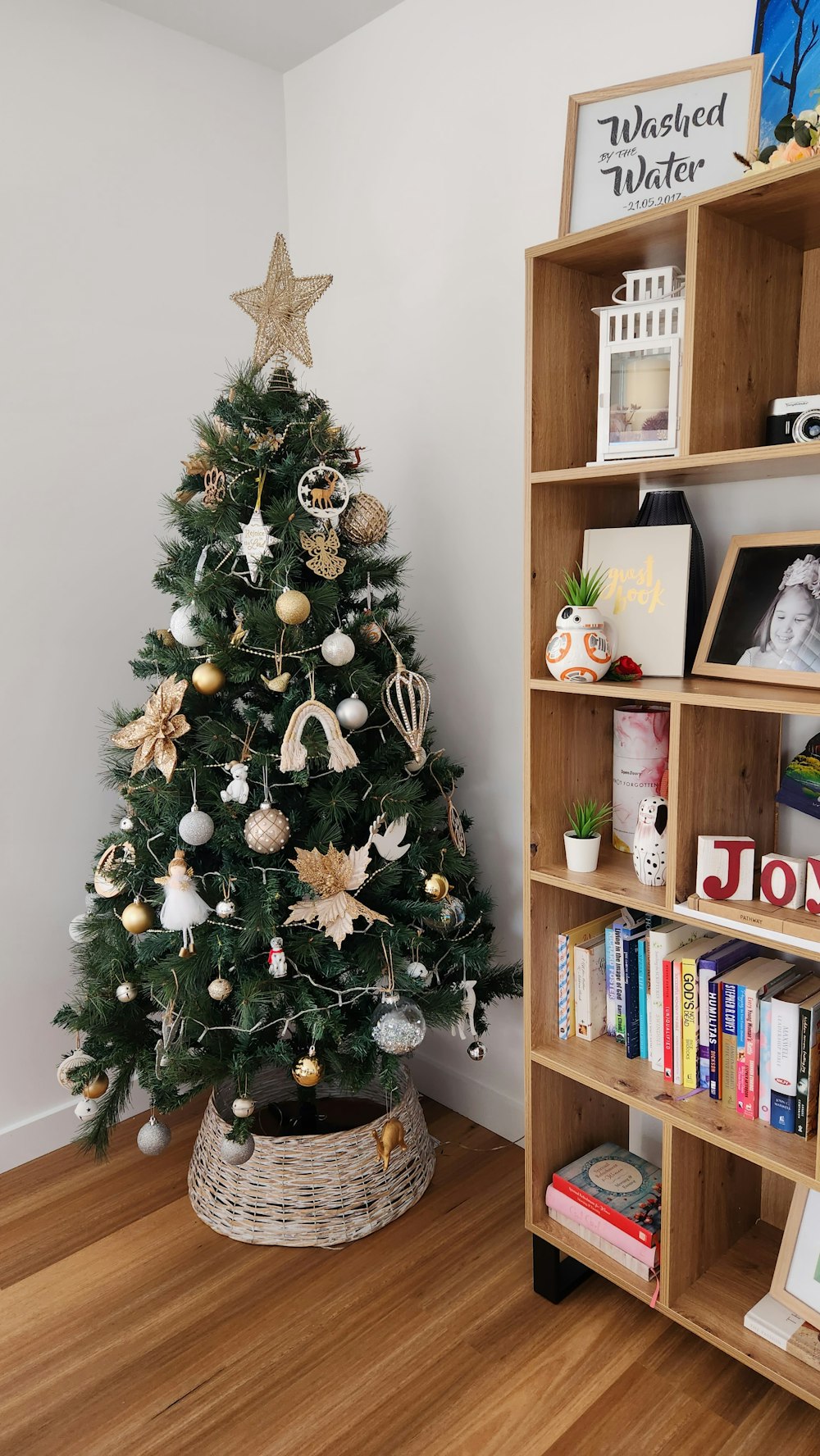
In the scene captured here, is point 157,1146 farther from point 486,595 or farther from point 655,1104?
point 486,595

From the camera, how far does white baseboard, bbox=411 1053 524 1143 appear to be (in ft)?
7.19

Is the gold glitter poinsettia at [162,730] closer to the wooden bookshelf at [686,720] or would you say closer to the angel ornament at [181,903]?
the angel ornament at [181,903]

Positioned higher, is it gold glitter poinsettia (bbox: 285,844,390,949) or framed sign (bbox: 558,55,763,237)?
framed sign (bbox: 558,55,763,237)

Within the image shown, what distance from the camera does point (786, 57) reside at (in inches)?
55.2

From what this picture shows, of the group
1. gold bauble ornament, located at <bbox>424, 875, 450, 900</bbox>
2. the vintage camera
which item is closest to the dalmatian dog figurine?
gold bauble ornament, located at <bbox>424, 875, 450, 900</bbox>

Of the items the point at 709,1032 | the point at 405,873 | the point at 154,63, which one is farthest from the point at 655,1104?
the point at 154,63

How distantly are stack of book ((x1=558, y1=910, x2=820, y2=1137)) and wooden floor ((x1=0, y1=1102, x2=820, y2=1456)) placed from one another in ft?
1.55

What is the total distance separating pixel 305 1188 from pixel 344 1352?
11.5 inches

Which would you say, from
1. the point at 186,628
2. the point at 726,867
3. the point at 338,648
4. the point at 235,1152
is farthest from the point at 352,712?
the point at 235,1152

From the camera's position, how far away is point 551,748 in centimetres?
165

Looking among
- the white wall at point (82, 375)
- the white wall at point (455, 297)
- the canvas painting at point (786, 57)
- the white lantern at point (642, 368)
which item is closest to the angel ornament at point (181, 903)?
the white wall at point (82, 375)

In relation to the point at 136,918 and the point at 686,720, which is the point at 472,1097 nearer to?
the point at 136,918

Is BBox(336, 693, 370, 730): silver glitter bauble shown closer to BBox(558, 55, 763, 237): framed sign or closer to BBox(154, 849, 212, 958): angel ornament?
BBox(154, 849, 212, 958): angel ornament

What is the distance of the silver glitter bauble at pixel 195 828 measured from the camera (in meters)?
1.64
